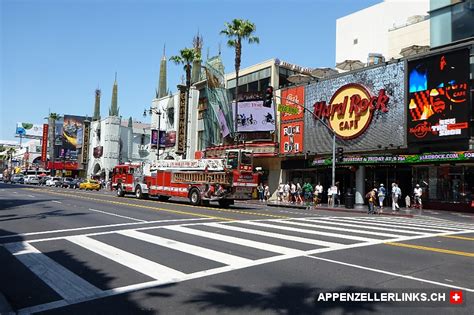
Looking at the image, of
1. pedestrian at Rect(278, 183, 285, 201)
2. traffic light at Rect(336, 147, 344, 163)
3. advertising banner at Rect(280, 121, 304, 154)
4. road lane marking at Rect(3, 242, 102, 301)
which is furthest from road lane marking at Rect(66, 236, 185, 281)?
advertising banner at Rect(280, 121, 304, 154)

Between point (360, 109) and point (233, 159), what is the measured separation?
1248cm

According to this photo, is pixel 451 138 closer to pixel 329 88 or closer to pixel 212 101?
pixel 329 88

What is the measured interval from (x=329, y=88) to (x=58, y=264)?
2997 centimetres

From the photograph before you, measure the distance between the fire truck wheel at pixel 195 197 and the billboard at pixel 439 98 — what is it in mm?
14805

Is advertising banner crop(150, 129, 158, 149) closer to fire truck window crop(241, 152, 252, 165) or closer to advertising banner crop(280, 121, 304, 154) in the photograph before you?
advertising banner crop(280, 121, 304, 154)

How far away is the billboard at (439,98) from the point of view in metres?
26.6

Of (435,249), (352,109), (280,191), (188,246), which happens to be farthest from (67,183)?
(435,249)

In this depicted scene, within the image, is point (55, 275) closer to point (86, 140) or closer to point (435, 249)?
point (435, 249)

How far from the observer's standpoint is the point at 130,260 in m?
8.71

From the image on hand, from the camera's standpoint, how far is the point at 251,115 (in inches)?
1642

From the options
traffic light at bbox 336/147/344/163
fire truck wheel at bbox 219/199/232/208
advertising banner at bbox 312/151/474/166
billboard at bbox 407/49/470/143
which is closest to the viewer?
advertising banner at bbox 312/151/474/166

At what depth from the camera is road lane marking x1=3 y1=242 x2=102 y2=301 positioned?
21.2ft

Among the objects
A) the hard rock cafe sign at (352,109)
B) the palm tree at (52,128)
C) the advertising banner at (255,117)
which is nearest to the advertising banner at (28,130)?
the palm tree at (52,128)

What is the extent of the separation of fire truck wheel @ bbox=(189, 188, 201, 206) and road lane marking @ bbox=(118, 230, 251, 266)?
42.9 ft
